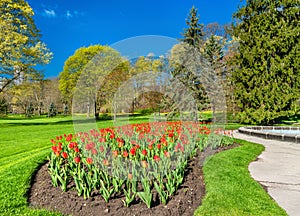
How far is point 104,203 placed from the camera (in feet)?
9.20

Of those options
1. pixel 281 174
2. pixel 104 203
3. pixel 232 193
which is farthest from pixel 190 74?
pixel 104 203

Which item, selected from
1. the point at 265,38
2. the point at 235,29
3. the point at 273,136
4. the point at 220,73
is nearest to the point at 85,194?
the point at 273,136

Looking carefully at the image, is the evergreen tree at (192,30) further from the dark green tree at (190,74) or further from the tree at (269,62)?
the tree at (269,62)

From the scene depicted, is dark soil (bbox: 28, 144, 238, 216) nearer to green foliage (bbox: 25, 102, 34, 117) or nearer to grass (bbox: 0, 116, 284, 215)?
grass (bbox: 0, 116, 284, 215)

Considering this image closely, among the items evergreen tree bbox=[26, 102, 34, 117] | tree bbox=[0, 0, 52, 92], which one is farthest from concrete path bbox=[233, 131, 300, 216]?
evergreen tree bbox=[26, 102, 34, 117]

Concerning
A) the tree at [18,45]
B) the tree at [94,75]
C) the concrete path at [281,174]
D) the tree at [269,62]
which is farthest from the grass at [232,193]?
the tree at [18,45]

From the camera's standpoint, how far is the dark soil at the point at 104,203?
2645 mm

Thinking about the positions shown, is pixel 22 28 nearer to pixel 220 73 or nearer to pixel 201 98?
pixel 201 98

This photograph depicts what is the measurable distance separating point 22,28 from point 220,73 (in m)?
15.4

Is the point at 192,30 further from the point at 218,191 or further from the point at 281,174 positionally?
the point at 218,191

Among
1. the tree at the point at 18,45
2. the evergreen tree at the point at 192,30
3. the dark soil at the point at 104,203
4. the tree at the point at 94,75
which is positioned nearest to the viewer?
the dark soil at the point at 104,203

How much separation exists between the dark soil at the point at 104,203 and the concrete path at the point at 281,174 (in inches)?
40.4

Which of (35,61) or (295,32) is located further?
(35,61)

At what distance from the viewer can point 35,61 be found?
17328 millimetres
